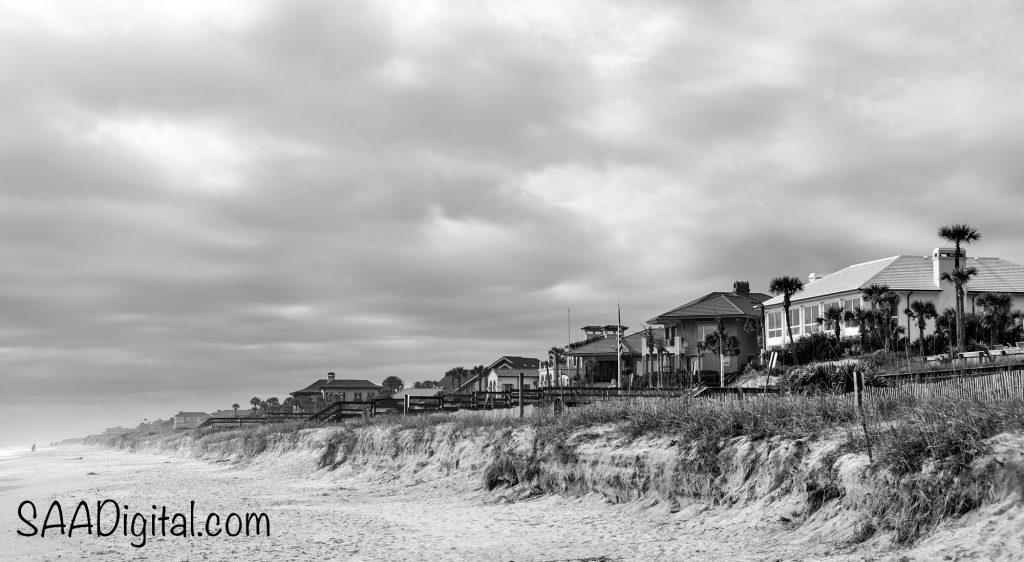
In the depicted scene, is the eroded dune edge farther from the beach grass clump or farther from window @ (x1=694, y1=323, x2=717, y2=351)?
window @ (x1=694, y1=323, x2=717, y2=351)

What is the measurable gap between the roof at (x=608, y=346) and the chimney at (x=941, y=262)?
26098 millimetres

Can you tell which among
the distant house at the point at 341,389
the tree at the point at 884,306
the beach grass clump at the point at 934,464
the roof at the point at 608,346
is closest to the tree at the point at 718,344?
the roof at the point at 608,346

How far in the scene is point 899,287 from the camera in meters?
52.5

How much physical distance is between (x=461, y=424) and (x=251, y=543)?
1129cm

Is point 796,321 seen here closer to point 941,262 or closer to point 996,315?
point 941,262

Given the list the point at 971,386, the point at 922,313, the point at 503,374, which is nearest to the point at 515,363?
the point at 503,374

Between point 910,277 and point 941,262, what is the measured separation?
2.21 metres

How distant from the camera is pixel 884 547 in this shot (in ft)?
28.9

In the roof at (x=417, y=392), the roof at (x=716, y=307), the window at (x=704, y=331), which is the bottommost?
the roof at (x=417, y=392)

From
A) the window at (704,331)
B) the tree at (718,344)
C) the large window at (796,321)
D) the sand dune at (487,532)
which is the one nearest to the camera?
the sand dune at (487,532)

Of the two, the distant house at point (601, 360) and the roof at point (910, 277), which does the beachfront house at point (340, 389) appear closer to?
the distant house at point (601, 360)

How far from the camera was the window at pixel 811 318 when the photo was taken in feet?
191

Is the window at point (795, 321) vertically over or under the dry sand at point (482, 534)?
over

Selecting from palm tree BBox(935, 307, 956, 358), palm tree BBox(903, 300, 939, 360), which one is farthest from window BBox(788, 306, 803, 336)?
palm tree BBox(935, 307, 956, 358)
